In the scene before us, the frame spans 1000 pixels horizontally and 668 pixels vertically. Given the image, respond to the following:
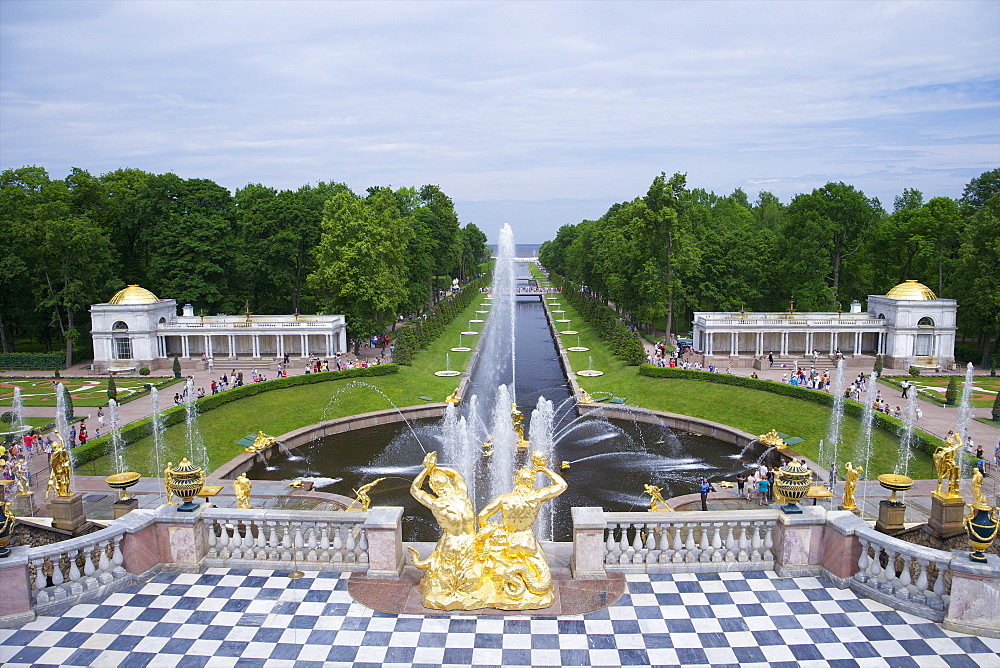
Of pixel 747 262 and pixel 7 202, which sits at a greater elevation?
pixel 7 202

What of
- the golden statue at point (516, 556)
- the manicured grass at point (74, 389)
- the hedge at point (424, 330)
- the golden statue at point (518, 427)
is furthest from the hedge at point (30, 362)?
the golden statue at point (516, 556)

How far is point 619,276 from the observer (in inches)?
2788

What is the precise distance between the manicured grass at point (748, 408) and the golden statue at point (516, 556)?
23.9m

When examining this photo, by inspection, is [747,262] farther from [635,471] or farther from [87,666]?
[87,666]

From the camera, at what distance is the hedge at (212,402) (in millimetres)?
30423

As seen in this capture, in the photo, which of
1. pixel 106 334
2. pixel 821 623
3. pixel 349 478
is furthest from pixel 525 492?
pixel 106 334

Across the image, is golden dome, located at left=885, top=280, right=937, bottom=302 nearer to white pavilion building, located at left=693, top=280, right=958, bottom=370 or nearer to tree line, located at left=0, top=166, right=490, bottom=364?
white pavilion building, located at left=693, top=280, right=958, bottom=370

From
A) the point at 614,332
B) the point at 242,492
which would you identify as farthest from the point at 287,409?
the point at 614,332

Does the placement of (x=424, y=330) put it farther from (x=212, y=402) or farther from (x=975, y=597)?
(x=975, y=597)

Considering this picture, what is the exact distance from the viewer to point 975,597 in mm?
10742

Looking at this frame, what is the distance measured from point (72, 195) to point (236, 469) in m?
42.7

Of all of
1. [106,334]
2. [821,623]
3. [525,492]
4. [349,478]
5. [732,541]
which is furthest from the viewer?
[106,334]

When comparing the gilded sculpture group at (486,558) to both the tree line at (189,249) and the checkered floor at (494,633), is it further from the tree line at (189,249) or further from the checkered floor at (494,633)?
the tree line at (189,249)

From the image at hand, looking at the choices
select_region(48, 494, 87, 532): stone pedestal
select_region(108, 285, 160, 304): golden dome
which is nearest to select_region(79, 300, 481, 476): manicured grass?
select_region(48, 494, 87, 532): stone pedestal
